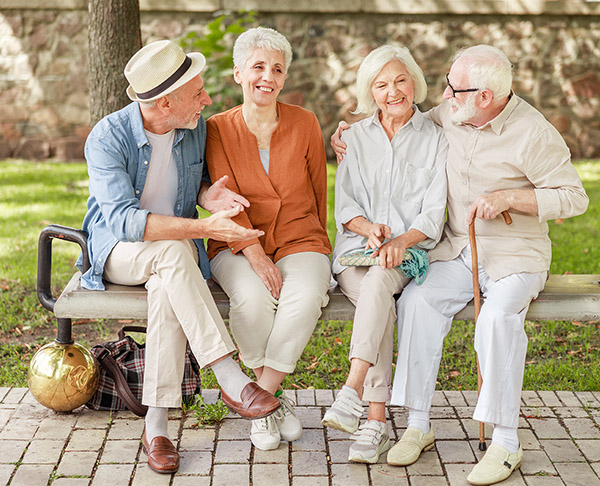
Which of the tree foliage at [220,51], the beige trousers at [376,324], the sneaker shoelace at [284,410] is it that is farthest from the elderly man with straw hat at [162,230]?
the tree foliage at [220,51]

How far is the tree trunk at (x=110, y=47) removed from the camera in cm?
480

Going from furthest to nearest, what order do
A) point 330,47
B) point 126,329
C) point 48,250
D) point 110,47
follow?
point 330,47 → point 110,47 → point 126,329 → point 48,250

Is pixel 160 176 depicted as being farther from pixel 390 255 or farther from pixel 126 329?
pixel 390 255

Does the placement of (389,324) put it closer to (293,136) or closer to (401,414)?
(401,414)

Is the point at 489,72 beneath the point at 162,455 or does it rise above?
above

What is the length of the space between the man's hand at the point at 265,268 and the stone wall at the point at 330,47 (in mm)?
5766

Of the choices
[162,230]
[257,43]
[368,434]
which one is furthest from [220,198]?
[368,434]

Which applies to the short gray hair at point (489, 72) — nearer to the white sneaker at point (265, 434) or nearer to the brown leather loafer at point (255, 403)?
the brown leather loafer at point (255, 403)

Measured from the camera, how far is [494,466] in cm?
324

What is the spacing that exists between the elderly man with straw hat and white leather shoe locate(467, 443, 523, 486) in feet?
2.77

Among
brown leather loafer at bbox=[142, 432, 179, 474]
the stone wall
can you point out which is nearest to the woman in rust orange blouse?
brown leather loafer at bbox=[142, 432, 179, 474]

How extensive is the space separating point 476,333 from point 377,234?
593mm

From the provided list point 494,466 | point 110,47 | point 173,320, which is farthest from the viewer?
point 110,47

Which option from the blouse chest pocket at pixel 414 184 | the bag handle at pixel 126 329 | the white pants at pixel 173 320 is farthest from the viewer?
the bag handle at pixel 126 329
